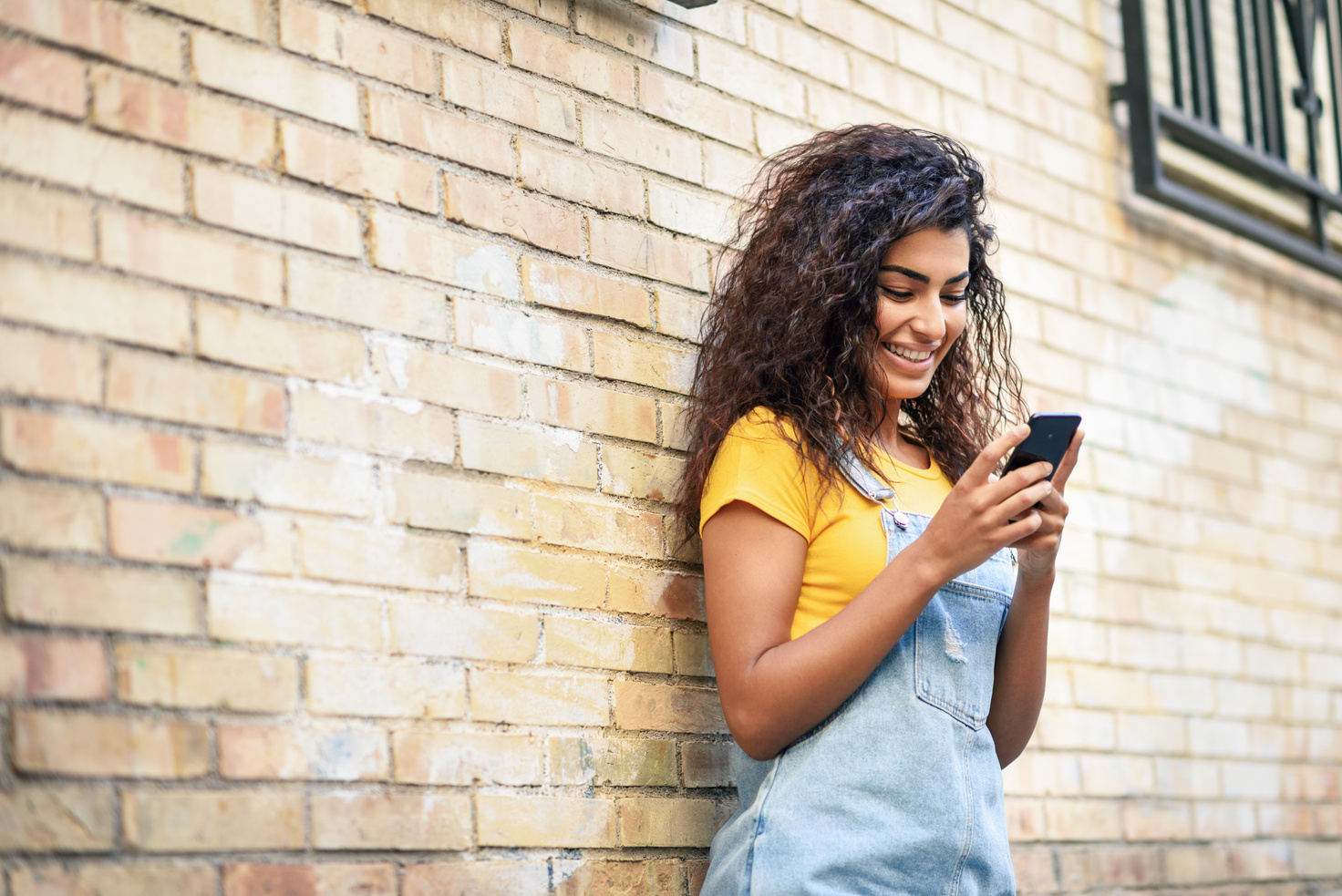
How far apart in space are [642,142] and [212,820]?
138 cm

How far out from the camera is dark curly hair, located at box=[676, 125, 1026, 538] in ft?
7.47

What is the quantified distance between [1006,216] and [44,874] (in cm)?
251

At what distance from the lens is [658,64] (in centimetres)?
257

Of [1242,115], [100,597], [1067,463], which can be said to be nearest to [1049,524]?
[1067,463]

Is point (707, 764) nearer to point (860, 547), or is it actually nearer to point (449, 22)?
point (860, 547)

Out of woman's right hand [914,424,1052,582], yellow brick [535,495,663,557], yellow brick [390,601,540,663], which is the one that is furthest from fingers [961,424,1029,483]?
yellow brick [390,601,540,663]

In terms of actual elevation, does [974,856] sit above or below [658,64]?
below

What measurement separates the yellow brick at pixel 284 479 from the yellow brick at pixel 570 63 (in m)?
0.79

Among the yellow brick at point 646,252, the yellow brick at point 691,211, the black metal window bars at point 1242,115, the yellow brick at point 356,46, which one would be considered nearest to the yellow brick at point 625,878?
the yellow brick at point 646,252

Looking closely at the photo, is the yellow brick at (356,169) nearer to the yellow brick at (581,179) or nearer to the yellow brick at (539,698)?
the yellow brick at (581,179)

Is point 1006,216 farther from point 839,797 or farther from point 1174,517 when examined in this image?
point 839,797

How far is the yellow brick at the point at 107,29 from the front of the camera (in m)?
1.73

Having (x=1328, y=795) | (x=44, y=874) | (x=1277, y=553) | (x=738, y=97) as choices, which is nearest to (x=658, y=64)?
(x=738, y=97)

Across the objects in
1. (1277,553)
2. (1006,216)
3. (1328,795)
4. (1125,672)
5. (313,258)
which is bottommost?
(1328,795)
